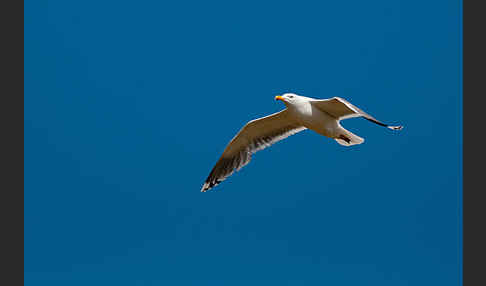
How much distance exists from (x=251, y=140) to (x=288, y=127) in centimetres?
35

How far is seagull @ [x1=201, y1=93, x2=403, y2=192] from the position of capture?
452 centimetres

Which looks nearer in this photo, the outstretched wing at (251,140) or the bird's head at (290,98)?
the bird's head at (290,98)

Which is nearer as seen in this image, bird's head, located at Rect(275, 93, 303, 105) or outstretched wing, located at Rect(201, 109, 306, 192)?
bird's head, located at Rect(275, 93, 303, 105)

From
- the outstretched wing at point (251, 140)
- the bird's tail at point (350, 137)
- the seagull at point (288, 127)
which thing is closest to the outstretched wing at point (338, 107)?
the seagull at point (288, 127)

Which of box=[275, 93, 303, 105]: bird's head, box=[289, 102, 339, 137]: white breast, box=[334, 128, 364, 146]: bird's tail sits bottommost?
box=[334, 128, 364, 146]: bird's tail

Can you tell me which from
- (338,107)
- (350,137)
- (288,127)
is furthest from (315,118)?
(288,127)

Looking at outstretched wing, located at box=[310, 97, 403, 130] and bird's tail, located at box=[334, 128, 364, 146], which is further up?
outstretched wing, located at box=[310, 97, 403, 130]

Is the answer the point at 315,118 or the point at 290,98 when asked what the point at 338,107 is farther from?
the point at 290,98

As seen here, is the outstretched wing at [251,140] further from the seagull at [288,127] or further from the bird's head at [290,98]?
the bird's head at [290,98]

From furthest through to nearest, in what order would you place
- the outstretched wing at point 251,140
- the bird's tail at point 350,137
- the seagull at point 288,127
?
the outstretched wing at point 251,140
the bird's tail at point 350,137
the seagull at point 288,127

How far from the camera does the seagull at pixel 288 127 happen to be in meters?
4.52

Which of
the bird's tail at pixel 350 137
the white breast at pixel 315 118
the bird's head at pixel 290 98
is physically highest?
the bird's head at pixel 290 98

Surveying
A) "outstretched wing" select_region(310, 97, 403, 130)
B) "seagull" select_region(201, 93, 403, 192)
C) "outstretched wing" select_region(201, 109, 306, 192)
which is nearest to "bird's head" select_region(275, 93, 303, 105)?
"seagull" select_region(201, 93, 403, 192)

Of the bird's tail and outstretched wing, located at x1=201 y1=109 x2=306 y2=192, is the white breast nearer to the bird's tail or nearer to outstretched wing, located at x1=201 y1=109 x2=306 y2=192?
the bird's tail
